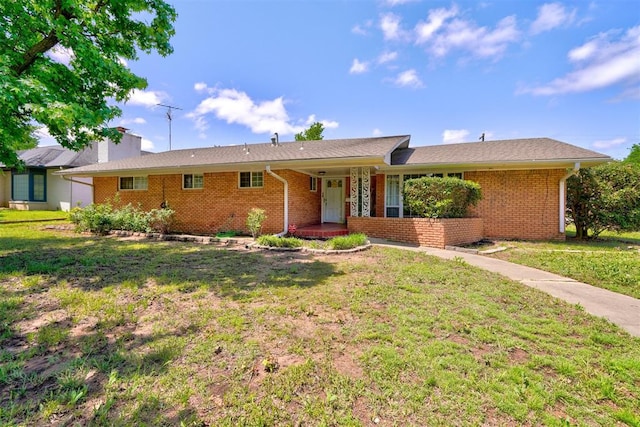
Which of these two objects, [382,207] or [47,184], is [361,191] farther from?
[47,184]

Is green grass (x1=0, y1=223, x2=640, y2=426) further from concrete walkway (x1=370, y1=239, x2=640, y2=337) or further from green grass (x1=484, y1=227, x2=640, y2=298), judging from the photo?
green grass (x1=484, y1=227, x2=640, y2=298)

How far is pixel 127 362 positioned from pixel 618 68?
57.4ft

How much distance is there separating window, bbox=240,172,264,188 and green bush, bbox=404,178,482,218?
5.65 metres

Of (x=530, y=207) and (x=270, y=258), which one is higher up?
(x=530, y=207)

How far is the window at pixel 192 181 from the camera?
1226 centimetres

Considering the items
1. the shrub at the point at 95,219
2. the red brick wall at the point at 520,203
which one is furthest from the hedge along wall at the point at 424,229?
the shrub at the point at 95,219

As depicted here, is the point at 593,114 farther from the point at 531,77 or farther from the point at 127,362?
the point at 127,362

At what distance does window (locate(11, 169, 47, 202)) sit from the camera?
65.5 ft

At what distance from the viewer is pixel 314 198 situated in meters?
13.5

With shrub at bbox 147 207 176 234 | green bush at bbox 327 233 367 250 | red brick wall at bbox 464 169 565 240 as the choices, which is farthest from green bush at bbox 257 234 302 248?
red brick wall at bbox 464 169 565 240

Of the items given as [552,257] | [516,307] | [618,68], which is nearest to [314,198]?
[552,257]

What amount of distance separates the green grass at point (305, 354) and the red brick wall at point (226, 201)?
6152mm

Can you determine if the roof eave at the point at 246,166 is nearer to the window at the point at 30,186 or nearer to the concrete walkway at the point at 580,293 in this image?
the concrete walkway at the point at 580,293

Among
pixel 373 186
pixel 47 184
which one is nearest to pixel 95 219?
pixel 373 186
